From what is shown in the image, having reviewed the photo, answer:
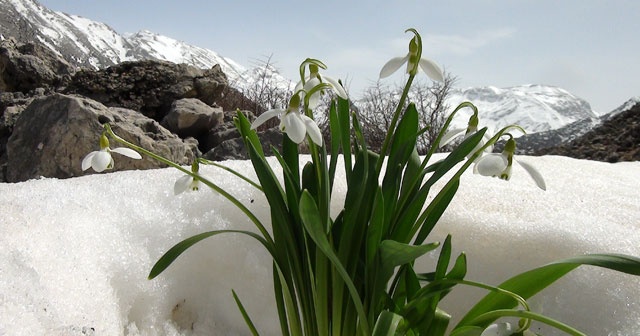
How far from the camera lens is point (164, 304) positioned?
1155mm

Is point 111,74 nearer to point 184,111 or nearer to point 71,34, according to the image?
point 184,111

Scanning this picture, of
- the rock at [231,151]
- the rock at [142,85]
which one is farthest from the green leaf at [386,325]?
the rock at [142,85]

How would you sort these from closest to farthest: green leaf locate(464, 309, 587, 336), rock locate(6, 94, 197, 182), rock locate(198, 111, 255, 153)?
green leaf locate(464, 309, 587, 336)
rock locate(6, 94, 197, 182)
rock locate(198, 111, 255, 153)

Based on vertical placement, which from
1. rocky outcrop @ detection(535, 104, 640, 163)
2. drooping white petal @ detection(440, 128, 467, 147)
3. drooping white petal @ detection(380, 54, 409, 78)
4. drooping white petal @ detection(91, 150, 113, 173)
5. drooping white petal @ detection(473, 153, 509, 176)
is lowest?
drooping white petal @ detection(91, 150, 113, 173)

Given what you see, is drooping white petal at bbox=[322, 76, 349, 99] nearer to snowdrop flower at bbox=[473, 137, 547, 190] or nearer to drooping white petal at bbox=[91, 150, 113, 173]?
snowdrop flower at bbox=[473, 137, 547, 190]

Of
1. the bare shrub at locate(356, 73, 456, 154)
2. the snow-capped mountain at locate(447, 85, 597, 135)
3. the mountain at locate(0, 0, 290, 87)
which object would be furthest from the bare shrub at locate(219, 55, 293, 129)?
the snow-capped mountain at locate(447, 85, 597, 135)

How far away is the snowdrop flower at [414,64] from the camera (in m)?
0.77

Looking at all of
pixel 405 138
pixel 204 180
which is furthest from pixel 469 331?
pixel 204 180

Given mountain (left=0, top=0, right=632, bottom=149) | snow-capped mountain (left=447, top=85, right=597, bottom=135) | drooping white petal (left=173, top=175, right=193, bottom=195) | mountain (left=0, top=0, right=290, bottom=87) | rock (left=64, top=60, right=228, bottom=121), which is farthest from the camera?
snow-capped mountain (left=447, top=85, right=597, bottom=135)

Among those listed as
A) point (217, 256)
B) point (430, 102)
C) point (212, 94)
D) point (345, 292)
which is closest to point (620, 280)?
point (345, 292)

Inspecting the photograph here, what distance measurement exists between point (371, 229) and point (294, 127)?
8.1 inches

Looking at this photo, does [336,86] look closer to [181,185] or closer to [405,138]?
[405,138]

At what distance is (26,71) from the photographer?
3.47m

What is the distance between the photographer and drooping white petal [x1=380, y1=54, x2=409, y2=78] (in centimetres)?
78
